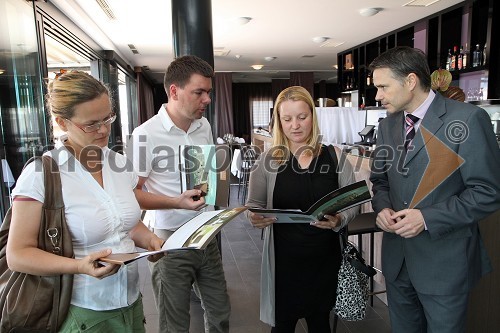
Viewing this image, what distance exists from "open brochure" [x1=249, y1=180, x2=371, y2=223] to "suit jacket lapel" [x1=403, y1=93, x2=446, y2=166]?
0.93 feet

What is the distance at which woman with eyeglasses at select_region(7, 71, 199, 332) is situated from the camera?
103 centimetres

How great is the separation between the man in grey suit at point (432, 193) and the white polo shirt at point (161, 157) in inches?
37.8

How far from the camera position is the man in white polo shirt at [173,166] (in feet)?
5.70

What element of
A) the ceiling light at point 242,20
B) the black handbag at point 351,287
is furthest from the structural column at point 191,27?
the ceiling light at point 242,20

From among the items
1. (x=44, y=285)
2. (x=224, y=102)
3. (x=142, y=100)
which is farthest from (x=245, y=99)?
(x=44, y=285)

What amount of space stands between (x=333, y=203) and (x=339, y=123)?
6096 millimetres

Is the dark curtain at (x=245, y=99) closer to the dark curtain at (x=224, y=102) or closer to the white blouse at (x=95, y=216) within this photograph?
the dark curtain at (x=224, y=102)

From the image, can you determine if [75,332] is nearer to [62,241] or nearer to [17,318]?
[17,318]

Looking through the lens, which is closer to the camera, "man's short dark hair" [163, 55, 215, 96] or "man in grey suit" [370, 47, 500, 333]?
"man in grey suit" [370, 47, 500, 333]

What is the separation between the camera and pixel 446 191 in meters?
1.46

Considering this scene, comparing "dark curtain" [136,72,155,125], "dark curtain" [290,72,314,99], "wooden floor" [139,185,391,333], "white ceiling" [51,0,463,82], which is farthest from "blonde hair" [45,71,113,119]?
"dark curtain" [290,72,314,99]

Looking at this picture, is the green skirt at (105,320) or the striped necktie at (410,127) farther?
the striped necktie at (410,127)

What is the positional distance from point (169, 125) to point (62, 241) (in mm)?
828

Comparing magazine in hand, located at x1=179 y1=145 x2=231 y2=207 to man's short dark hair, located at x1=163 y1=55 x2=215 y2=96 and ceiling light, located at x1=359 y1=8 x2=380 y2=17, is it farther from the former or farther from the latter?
ceiling light, located at x1=359 y1=8 x2=380 y2=17
